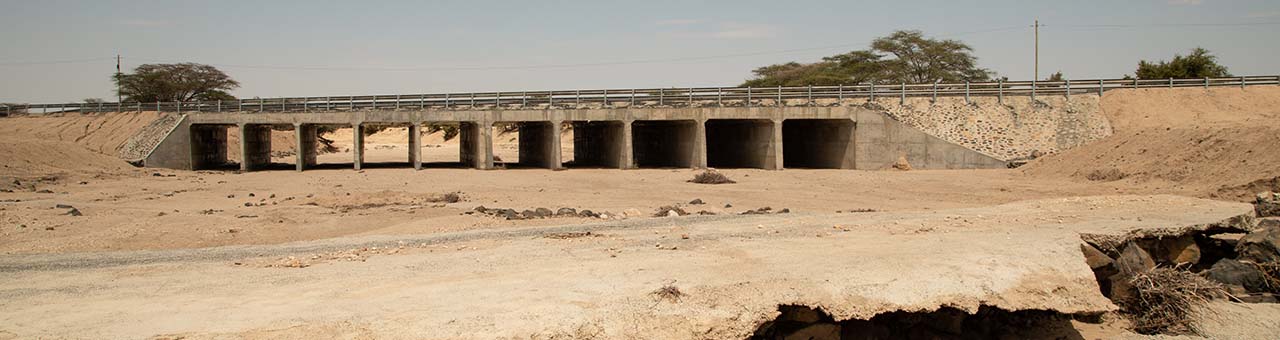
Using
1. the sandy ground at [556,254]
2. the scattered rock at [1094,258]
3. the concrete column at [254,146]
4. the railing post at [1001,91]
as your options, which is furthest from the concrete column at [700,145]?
the scattered rock at [1094,258]

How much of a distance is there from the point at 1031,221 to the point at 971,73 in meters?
52.3

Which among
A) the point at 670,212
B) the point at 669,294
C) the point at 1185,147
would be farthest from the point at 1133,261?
the point at 1185,147

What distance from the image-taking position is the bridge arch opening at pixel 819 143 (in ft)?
122

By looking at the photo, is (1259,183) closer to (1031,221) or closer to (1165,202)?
(1165,202)

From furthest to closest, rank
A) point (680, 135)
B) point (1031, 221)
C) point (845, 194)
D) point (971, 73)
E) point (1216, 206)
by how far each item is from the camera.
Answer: point (971, 73) < point (680, 135) < point (845, 194) < point (1216, 206) < point (1031, 221)

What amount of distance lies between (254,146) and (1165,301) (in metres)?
39.8

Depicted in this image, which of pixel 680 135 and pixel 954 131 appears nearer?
pixel 954 131

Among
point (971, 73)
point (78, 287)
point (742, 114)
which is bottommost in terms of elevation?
point (78, 287)

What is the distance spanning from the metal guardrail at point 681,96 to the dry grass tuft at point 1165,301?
24474 millimetres

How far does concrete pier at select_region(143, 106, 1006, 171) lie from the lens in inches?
1430

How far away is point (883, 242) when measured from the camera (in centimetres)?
1328

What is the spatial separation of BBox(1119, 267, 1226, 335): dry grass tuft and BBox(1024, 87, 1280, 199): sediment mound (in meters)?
11.0

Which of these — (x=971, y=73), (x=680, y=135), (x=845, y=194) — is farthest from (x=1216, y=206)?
(x=971, y=73)

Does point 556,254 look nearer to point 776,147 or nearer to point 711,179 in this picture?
point 711,179
